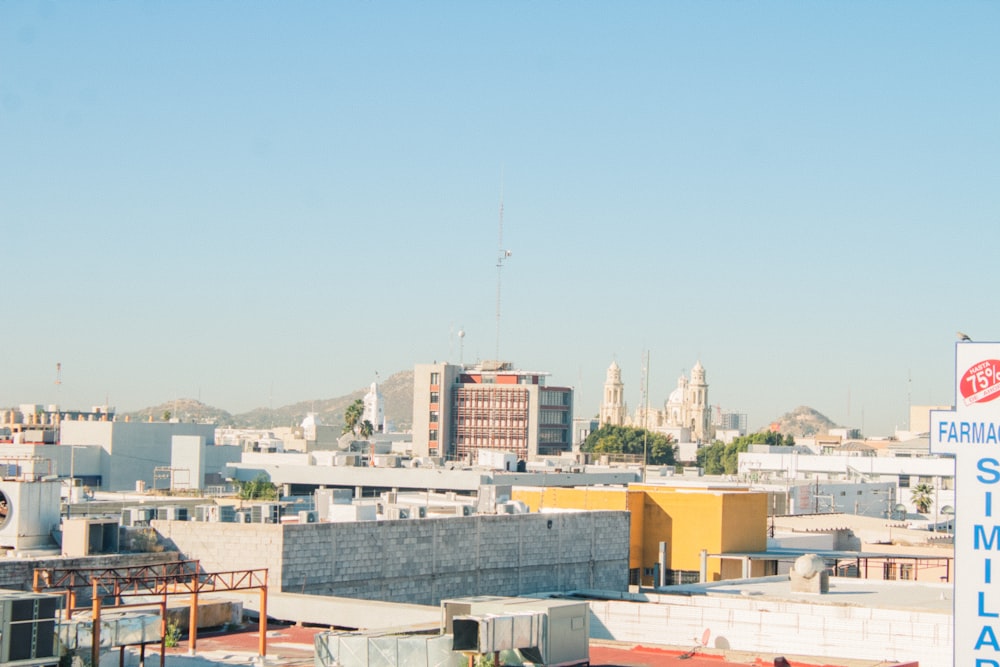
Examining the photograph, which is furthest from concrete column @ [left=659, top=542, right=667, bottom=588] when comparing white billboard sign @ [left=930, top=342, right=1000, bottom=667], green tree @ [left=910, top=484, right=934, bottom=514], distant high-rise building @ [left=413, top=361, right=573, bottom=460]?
distant high-rise building @ [left=413, top=361, right=573, bottom=460]

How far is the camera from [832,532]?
66.2 meters

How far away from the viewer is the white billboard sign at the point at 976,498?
22203mm

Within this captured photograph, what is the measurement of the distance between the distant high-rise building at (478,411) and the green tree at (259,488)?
7124cm

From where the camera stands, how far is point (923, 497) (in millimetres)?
115750

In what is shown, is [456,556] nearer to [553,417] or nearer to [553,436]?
[553,417]

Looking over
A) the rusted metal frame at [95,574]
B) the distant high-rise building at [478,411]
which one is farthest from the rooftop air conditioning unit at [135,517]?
the distant high-rise building at [478,411]

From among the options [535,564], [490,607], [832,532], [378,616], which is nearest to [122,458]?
[832,532]

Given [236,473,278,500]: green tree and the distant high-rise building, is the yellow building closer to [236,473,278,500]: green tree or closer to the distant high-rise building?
[236,473,278,500]: green tree

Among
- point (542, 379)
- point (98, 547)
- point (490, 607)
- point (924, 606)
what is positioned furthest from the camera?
point (542, 379)

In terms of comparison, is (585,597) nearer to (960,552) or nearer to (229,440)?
(960,552)

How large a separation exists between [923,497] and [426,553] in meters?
84.0

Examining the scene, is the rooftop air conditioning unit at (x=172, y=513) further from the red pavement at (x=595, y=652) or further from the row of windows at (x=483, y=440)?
the row of windows at (x=483, y=440)

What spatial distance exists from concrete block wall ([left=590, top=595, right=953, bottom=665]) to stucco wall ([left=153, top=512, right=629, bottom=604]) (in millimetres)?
5289

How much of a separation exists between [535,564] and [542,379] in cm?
13602
